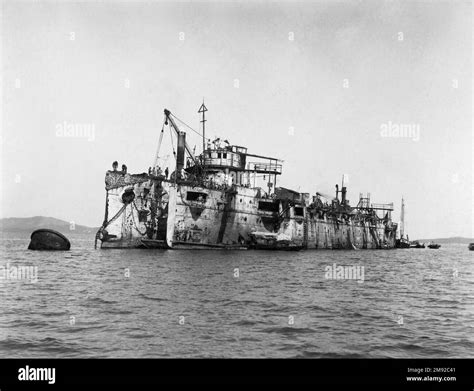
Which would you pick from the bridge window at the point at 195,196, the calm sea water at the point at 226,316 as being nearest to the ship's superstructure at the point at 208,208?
the bridge window at the point at 195,196

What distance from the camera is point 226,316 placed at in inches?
608

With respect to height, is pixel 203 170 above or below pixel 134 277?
above

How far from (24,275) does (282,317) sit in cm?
1854

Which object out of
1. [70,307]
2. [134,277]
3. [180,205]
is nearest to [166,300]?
[70,307]

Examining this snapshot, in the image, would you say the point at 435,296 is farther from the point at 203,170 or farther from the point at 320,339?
the point at 203,170

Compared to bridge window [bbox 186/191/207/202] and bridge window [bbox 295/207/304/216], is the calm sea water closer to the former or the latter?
bridge window [bbox 186/191/207/202]

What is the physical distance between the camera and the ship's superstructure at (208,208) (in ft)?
146

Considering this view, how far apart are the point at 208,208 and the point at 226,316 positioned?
31.3 metres

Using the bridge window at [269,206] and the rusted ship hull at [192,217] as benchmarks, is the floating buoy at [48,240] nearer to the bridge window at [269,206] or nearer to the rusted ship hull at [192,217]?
the rusted ship hull at [192,217]

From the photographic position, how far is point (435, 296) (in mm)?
22484

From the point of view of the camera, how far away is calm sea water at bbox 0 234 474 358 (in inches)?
464

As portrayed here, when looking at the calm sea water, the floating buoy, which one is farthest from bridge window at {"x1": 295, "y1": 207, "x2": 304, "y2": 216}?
the floating buoy

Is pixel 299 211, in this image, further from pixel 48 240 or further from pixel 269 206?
pixel 48 240

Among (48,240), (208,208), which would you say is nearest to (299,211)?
(208,208)
